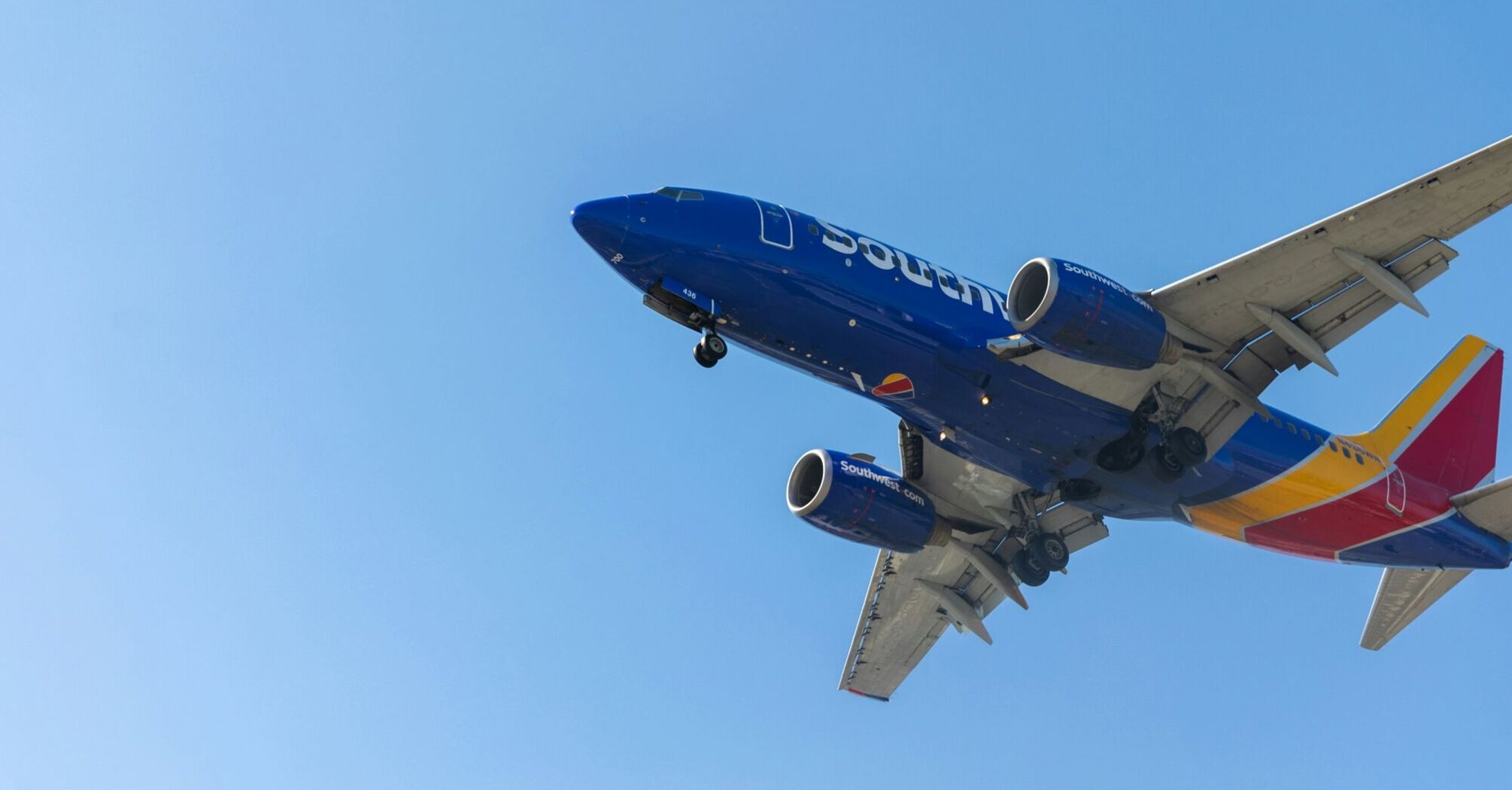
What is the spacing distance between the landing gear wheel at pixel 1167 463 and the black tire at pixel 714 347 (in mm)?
8735

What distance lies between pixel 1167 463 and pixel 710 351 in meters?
9.13

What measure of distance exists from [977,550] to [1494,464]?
11.3 metres

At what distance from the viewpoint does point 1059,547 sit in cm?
3072

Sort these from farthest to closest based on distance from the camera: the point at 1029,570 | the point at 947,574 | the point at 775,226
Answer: the point at 947,574 < the point at 1029,570 < the point at 775,226

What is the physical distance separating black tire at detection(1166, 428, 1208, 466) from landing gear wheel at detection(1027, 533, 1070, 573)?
4469 millimetres

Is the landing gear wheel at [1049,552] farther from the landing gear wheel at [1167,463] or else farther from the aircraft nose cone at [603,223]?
the aircraft nose cone at [603,223]

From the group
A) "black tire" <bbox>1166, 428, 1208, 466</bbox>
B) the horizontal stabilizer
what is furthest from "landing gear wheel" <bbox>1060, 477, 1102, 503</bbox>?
the horizontal stabilizer

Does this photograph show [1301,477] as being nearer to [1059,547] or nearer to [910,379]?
[1059,547]

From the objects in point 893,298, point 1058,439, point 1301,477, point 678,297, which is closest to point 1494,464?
point 1301,477

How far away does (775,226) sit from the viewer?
24984mm

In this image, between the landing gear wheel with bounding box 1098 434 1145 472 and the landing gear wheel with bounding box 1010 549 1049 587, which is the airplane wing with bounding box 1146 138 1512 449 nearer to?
the landing gear wheel with bounding box 1098 434 1145 472

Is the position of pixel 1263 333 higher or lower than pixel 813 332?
higher

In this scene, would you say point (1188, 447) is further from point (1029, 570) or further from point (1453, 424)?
point (1453, 424)

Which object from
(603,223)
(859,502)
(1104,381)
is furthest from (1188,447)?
(603,223)
